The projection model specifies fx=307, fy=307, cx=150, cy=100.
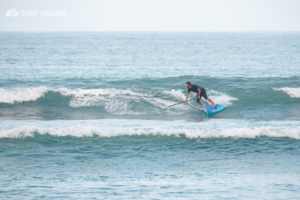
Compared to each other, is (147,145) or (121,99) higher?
(121,99)

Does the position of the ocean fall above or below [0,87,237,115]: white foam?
below

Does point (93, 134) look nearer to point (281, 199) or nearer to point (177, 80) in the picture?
point (281, 199)

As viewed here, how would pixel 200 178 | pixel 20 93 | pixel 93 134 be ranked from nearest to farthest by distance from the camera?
pixel 200 178 → pixel 93 134 → pixel 20 93

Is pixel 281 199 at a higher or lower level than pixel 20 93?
lower

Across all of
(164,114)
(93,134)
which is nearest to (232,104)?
(164,114)

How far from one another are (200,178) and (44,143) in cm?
595

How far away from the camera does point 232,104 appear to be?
18.2 m

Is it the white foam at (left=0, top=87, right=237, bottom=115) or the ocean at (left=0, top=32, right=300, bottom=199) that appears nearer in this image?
the ocean at (left=0, top=32, right=300, bottom=199)

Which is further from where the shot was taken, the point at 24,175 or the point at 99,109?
the point at 99,109

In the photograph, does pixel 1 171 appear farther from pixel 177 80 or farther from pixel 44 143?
pixel 177 80

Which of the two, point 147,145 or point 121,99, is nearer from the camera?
point 147,145

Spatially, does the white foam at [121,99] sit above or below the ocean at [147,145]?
above

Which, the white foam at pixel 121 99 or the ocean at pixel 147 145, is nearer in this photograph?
the ocean at pixel 147 145

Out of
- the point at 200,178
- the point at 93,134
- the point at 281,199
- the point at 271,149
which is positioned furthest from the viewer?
the point at 93,134
